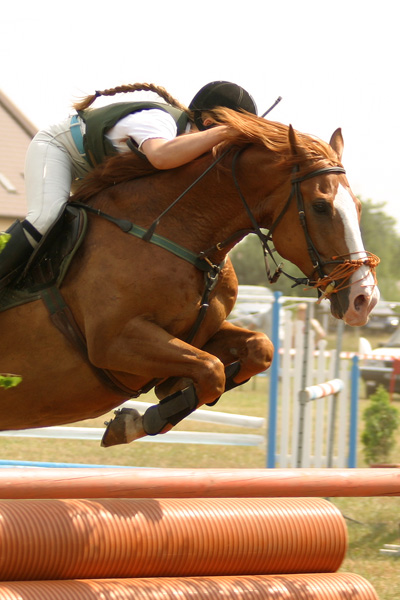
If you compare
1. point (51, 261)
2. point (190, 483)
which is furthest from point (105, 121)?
point (190, 483)

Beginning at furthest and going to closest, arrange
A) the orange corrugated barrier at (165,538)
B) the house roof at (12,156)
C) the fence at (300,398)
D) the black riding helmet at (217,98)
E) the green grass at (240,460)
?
the house roof at (12,156)
the fence at (300,398)
the green grass at (240,460)
the black riding helmet at (217,98)
the orange corrugated barrier at (165,538)

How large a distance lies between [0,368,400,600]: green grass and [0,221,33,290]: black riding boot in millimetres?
2493

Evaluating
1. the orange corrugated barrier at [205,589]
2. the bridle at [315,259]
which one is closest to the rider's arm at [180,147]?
the bridle at [315,259]

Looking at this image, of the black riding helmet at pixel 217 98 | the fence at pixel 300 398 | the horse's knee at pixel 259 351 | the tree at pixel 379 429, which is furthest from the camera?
the tree at pixel 379 429

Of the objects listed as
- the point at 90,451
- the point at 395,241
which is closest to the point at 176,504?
the point at 90,451

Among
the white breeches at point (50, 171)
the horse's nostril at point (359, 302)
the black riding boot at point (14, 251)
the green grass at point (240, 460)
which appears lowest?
the green grass at point (240, 460)

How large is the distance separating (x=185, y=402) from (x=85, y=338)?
55cm

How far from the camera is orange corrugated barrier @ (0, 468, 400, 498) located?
9.82 feet

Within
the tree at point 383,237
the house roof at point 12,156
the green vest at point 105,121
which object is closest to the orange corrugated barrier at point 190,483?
the green vest at point 105,121

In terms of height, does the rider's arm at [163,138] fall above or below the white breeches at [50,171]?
below

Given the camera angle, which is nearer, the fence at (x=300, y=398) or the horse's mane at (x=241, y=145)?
the horse's mane at (x=241, y=145)

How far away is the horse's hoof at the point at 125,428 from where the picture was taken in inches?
149

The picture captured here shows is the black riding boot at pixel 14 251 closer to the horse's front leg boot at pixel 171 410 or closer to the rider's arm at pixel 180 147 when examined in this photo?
the rider's arm at pixel 180 147

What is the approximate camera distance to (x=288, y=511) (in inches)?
141
